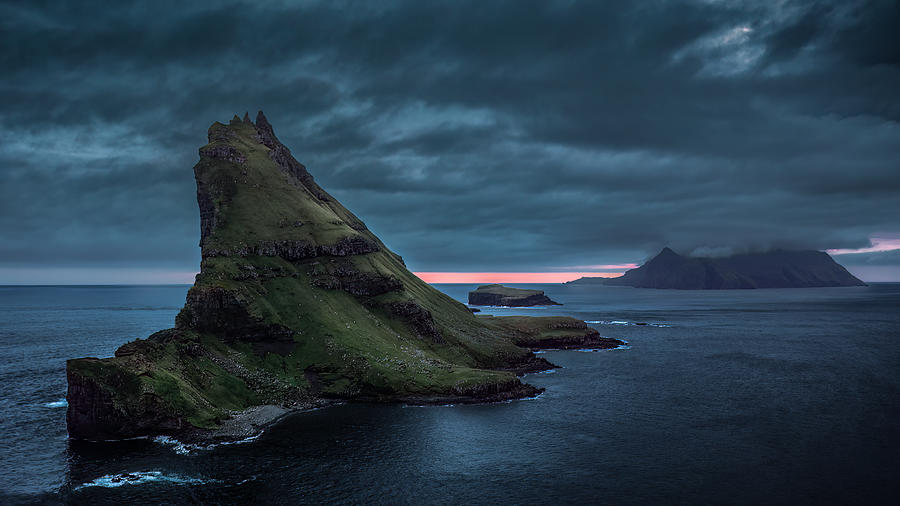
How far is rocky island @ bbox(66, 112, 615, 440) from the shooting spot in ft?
304

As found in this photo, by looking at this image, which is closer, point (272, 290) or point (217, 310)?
point (217, 310)

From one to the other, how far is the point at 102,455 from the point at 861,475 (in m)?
120

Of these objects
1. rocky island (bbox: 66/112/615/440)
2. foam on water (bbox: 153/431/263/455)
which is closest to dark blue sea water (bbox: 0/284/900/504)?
foam on water (bbox: 153/431/263/455)

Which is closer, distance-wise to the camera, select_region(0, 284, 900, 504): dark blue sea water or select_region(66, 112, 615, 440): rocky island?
select_region(0, 284, 900, 504): dark blue sea water

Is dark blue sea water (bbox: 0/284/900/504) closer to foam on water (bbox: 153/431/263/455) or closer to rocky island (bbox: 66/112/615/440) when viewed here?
foam on water (bbox: 153/431/263/455)

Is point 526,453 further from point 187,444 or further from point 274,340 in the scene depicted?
point 274,340

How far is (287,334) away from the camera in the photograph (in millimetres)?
134250

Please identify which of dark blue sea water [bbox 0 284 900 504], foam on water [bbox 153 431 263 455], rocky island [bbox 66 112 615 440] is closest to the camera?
dark blue sea water [bbox 0 284 900 504]

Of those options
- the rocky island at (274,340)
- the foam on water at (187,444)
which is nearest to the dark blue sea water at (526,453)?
the foam on water at (187,444)

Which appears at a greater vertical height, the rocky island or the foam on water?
the rocky island

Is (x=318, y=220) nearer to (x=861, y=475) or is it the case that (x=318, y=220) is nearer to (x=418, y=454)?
(x=418, y=454)

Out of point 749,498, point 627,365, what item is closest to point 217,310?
point 749,498

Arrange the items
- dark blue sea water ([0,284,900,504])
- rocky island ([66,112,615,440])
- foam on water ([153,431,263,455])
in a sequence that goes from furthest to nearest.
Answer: rocky island ([66,112,615,440]) → foam on water ([153,431,263,455]) → dark blue sea water ([0,284,900,504])

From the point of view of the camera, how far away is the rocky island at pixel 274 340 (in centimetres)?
9275
